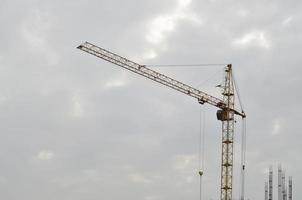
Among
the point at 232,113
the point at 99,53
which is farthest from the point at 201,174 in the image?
the point at 99,53

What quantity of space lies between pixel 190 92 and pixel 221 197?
101 ft

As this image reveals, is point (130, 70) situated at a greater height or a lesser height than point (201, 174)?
greater

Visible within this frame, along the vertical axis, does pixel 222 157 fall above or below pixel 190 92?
below

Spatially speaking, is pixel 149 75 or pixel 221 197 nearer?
pixel 221 197

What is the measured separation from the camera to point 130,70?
131m

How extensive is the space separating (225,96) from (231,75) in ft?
20.5

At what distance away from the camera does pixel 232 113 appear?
129000 mm

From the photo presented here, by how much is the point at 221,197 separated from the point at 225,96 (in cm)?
2812

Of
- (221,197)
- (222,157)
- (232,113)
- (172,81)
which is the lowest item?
(221,197)

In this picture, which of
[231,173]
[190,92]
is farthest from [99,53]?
[231,173]

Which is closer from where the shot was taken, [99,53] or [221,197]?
[221,197]

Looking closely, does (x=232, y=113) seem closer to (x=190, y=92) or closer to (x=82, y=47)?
(x=190, y=92)

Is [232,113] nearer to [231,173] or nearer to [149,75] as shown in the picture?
[231,173]

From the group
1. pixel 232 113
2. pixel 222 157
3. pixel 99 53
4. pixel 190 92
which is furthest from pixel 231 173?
pixel 99 53
